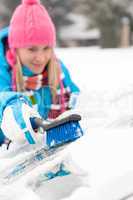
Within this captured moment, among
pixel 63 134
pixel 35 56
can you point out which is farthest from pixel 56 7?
pixel 63 134

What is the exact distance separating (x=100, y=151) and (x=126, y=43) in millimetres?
20006

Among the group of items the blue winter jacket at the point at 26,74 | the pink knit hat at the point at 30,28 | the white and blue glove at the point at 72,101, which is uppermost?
the pink knit hat at the point at 30,28

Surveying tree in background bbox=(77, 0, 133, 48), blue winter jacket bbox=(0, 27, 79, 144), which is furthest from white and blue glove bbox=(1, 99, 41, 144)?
tree in background bbox=(77, 0, 133, 48)

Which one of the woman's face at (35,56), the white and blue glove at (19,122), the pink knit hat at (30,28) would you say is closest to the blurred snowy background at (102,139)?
the white and blue glove at (19,122)

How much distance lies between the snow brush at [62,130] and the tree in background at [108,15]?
18386mm

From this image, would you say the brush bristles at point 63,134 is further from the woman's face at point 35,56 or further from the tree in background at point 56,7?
the tree in background at point 56,7

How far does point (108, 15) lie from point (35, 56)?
1774 centimetres

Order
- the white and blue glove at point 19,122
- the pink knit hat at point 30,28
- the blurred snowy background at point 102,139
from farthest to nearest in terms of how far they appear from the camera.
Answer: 1. the pink knit hat at point 30,28
2. the white and blue glove at point 19,122
3. the blurred snowy background at point 102,139

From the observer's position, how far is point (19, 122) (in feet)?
7.91

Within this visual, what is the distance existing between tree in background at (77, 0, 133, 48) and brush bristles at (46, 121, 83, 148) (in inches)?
724

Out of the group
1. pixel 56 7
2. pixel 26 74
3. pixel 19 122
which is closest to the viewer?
pixel 19 122

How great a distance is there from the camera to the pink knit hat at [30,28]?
3.52 m

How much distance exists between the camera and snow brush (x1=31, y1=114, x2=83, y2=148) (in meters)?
2.12

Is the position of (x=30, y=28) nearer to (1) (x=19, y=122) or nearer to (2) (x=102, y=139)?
(1) (x=19, y=122)
